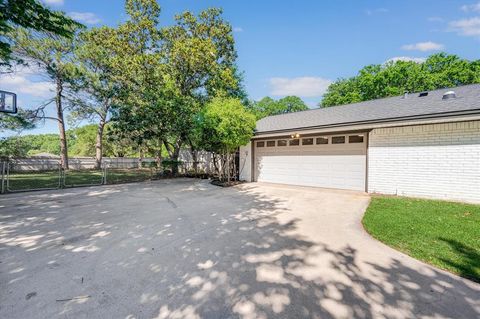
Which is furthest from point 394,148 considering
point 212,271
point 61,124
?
point 61,124

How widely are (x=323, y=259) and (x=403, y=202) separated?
4.86 meters

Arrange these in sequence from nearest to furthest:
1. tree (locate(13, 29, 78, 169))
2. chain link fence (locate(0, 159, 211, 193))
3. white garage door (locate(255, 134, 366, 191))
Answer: white garage door (locate(255, 134, 366, 191)), chain link fence (locate(0, 159, 211, 193)), tree (locate(13, 29, 78, 169))

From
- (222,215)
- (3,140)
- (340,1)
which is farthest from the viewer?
(3,140)

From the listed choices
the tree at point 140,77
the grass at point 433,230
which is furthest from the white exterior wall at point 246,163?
the grass at point 433,230

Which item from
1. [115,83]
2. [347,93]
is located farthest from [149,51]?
[347,93]

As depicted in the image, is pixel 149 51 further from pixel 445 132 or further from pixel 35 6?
pixel 445 132

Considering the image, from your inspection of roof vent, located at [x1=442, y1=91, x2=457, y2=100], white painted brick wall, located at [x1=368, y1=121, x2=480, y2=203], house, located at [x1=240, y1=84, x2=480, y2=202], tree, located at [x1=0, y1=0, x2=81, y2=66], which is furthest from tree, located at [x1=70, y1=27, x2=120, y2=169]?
roof vent, located at [x1=442, y1=91, x2=457, y2=100]

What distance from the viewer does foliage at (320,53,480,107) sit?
21328 mm

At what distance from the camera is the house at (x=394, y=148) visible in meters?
6.52

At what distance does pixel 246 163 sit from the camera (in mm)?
12219

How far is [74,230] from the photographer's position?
14.6ft

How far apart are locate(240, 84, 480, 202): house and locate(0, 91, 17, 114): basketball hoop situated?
383 inches

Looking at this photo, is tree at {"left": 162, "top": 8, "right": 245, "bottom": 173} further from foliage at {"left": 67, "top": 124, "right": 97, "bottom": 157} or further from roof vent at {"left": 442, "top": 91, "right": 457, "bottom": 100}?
foliage at {"left": 67, "top": 124, "right": 97, "bottom": 157}

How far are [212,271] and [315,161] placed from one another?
8008 mm
